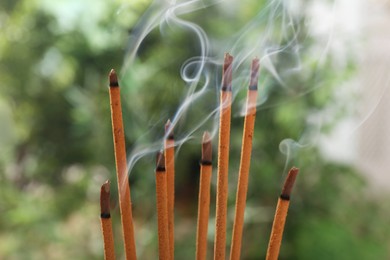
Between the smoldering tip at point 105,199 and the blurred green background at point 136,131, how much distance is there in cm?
103

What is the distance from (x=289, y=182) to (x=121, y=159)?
106mm

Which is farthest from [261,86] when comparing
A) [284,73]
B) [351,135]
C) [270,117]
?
[351,135]

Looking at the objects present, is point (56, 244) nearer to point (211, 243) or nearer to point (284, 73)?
point (211, 243)

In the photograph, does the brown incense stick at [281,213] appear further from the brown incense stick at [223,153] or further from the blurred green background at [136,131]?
the blurred green background at [136,131]

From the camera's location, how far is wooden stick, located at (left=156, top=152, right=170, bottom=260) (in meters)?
0.34

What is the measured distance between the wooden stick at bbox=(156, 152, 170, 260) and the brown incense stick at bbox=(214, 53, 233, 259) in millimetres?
34

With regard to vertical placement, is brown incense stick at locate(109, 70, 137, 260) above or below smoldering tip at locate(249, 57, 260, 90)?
below

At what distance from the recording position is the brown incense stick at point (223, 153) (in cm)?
34

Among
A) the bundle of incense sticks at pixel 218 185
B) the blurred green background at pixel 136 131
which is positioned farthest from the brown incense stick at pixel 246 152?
the blurred green background at pixel 136 131

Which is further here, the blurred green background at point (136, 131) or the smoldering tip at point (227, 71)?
the blurred green background at point (136, 131)

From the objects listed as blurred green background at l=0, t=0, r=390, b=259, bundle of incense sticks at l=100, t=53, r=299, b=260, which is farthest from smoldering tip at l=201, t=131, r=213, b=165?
blurred green background at l=0, t=0, r=390, b=259

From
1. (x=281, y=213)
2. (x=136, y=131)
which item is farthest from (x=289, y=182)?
(x=136, y=131)

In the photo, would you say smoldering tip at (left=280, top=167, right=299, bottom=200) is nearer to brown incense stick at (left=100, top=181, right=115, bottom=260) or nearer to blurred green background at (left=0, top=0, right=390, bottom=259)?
brown incense stick at (left=100, top=181, right=115, bottom=260)

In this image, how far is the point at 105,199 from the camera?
1.08 feet
